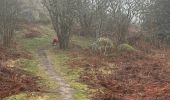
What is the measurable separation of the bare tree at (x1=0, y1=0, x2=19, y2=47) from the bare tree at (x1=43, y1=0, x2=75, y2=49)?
122 inches

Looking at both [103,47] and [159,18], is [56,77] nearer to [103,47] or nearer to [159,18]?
[103,47]

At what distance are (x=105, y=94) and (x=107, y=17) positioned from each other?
24.6 metres

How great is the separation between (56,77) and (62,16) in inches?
453

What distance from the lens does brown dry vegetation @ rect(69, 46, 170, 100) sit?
21125 mm

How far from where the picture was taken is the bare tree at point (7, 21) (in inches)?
1405

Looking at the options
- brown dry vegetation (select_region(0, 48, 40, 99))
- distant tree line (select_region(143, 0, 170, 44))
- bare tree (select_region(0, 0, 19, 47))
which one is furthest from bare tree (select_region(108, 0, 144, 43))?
brown dry vegetation (select_region(0, 48, 40, 99))

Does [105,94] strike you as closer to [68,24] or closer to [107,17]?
[68,24]

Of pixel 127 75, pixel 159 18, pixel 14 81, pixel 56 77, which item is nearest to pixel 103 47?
pixel 127 75

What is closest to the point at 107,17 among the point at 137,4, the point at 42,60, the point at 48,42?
the point at 137,4

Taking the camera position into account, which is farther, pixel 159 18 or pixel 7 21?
pixel 159 18

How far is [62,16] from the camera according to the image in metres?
35.6

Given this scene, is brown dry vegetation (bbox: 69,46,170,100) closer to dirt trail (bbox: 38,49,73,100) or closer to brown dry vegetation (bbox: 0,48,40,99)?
dirt trail (bbox: 38,49,73,100)

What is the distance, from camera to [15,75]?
24.4 metres

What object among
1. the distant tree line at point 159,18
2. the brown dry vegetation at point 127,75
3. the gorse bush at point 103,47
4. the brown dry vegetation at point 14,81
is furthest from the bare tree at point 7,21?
the distant tree line at point 159,18
